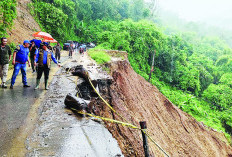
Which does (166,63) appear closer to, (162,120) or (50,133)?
(162,120)

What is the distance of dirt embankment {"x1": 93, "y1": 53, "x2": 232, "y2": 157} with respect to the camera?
29.2 ft

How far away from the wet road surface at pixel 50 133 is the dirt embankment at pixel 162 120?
11.2 ft

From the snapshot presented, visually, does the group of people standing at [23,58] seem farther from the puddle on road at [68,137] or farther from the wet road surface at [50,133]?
the puddle on road at [68,137]

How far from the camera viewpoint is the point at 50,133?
3.04 metres

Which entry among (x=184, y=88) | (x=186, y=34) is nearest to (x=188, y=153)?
(x=184, y=88)

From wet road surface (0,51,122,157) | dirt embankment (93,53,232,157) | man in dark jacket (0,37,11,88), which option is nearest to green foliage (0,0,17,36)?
man in dark jacket (0,37,11,88)

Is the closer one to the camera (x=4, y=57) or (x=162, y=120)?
(x=4, y=57)

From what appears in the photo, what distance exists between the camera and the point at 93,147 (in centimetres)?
278

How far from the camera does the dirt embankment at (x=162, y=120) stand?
29.2ft

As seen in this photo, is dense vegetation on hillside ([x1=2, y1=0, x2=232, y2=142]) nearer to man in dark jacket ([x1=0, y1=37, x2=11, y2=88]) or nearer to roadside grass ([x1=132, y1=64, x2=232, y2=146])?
roadside grass ([x1=132, y1=64, x2=232, y2=146])

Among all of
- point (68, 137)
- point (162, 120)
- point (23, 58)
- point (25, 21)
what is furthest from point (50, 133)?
point (25, 21)

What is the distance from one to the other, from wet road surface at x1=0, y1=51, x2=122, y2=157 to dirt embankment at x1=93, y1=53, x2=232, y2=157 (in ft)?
11.2

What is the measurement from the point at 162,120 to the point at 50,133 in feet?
34.4

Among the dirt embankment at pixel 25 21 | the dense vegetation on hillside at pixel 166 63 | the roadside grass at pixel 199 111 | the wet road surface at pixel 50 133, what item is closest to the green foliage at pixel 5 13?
the wet road surface at pixel 50 133
